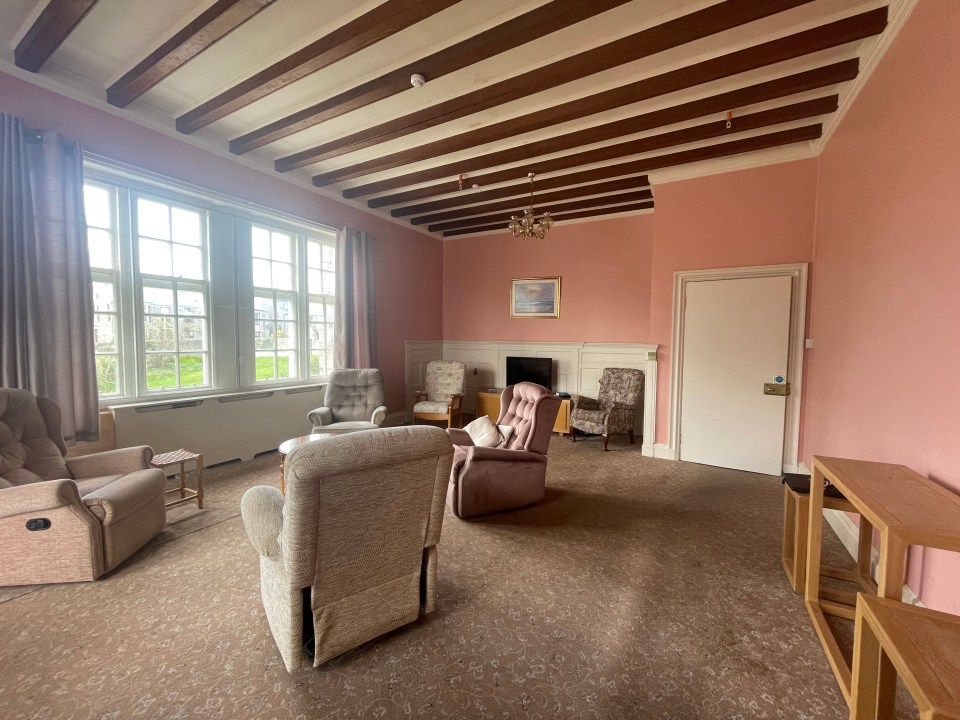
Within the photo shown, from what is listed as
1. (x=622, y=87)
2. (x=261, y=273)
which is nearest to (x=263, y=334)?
(x=261, y=273)

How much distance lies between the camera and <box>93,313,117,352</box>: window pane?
3354 mm

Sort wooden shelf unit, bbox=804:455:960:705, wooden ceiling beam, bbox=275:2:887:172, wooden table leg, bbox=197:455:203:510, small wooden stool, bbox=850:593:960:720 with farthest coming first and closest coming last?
wooden table leg, bbox=197:455:203:510
wooden ceiling beam, bbox=275:2:887:172
wooden shelf unit, bbox=804:455:960:705
small wooden stool, bbox=850:593:960:720

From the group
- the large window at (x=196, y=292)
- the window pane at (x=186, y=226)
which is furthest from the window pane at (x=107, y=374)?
the window pane at (x=186, y=226)

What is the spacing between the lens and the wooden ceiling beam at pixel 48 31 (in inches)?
87.2

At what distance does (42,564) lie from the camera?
210cm

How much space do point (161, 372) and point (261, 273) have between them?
1426mm

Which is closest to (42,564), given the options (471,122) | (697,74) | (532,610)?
(532,610)

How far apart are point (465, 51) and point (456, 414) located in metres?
4.33

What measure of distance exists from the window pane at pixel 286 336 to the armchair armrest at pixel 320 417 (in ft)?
3.39

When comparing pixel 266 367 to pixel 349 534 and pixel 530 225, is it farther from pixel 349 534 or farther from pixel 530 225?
pixel 349 534

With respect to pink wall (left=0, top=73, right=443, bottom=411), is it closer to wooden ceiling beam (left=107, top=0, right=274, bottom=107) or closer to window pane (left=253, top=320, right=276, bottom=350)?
wooden ceiling beam (left=107, top=0, right=274, bottom=107)

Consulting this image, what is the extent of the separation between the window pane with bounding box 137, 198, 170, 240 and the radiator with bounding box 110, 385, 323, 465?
155 centimetres

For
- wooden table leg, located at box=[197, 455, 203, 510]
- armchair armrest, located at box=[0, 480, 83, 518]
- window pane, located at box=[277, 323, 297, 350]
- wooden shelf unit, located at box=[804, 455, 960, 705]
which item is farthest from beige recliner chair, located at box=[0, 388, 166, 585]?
wooden shelf unit, located at box=[804, 455, 960, 705]

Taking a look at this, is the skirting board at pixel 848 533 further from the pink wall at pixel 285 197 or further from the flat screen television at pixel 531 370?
the pink wall at pixel 285 197
